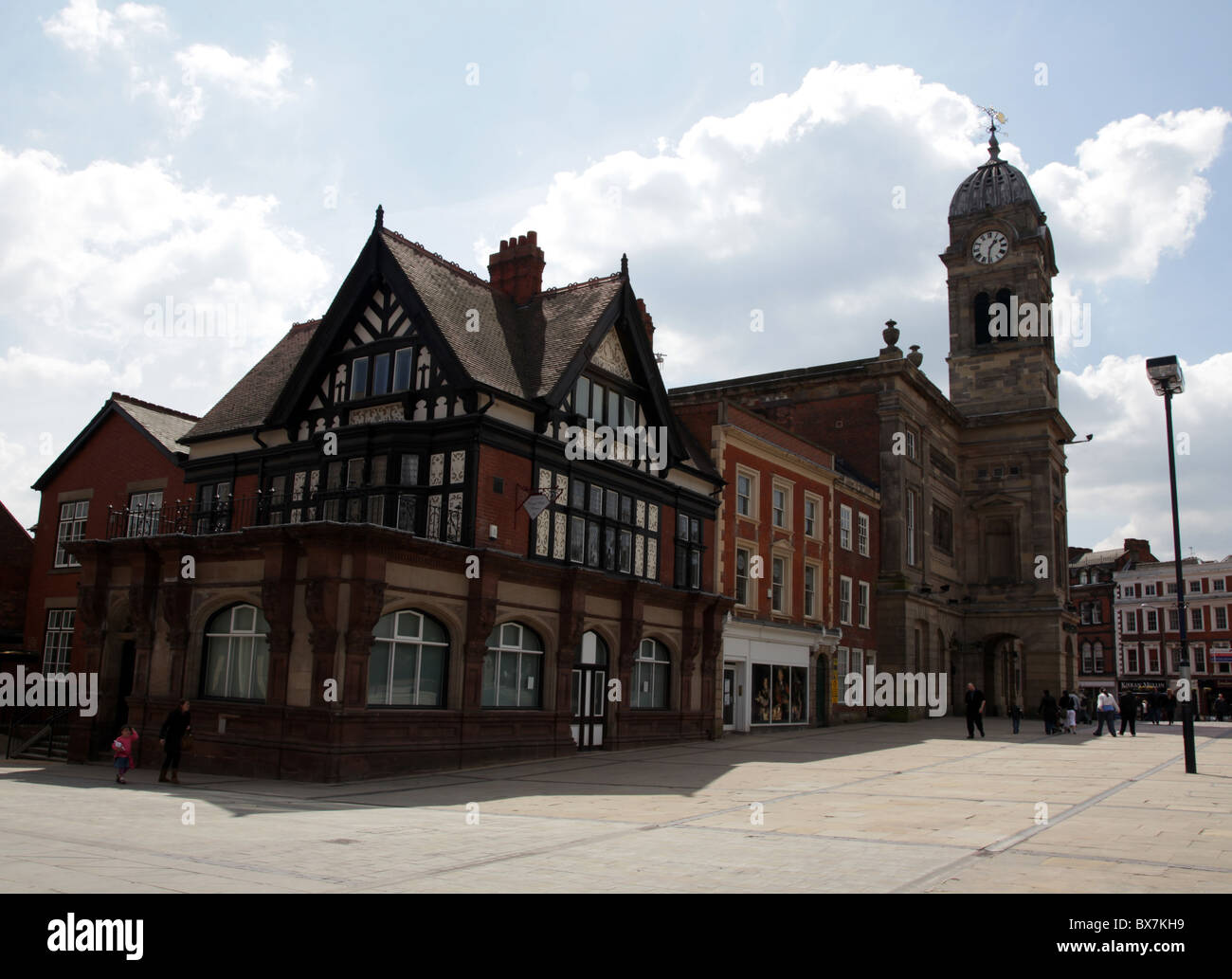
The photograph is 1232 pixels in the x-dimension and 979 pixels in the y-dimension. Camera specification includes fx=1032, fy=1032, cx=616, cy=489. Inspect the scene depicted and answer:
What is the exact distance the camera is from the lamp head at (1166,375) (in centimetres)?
2269

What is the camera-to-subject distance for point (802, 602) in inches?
1543

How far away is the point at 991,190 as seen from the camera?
207ft

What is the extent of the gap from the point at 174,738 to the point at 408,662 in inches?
186

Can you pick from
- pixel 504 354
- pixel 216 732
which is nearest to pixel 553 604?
pixel 504 354

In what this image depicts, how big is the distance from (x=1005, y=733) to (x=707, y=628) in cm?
1536

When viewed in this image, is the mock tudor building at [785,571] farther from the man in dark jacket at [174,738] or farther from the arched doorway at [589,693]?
the man in dark jacket at [174,738]

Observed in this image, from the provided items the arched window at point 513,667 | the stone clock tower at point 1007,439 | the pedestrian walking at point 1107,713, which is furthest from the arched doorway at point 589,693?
the stone clock tower at point 1007,439

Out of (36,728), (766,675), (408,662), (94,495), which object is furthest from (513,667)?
(94,495)

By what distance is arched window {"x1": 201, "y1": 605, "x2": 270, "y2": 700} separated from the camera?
22406 mm

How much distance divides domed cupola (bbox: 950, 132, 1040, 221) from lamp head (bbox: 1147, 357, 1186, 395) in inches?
1708

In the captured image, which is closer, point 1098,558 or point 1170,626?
point 1170,626

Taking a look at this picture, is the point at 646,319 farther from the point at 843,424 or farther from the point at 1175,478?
the point at 843,424

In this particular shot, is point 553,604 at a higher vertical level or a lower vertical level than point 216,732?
higher
